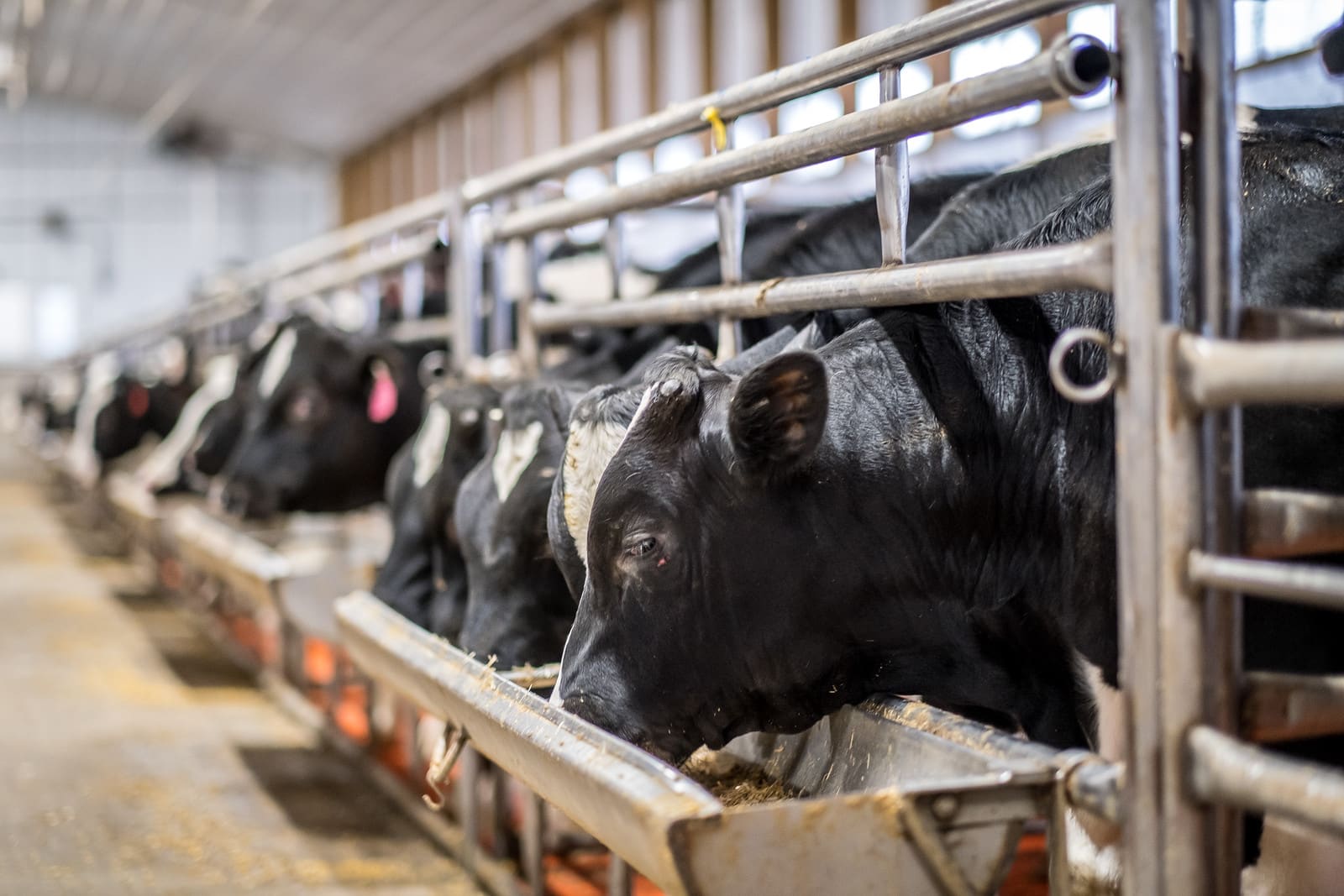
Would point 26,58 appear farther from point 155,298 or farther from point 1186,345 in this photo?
point 1186,345

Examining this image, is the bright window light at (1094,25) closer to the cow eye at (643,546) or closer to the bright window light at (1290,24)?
the bright window light at (1290,24)

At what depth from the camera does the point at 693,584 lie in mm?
1850

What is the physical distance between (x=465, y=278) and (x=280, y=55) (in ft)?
47.1

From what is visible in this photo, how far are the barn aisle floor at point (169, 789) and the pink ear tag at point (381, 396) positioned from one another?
3.88ft

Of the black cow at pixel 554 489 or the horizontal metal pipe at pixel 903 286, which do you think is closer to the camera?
the horizontal metal pipe at pixel 903 286

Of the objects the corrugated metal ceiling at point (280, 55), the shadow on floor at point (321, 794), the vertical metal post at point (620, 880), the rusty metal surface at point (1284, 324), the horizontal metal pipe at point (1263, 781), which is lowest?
the shadow on floor at point (321, 794)

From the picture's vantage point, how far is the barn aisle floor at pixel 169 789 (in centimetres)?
331

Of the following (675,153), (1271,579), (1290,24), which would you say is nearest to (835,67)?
(1271,579)

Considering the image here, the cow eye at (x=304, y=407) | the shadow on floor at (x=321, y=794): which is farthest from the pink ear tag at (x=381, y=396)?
the shadow on floor at (x=321, y=794)

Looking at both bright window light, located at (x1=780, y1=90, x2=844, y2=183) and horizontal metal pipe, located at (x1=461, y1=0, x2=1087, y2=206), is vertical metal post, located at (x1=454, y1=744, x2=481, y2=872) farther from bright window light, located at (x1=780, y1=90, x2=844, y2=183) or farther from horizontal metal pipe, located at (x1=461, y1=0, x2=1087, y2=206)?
bright window light, located at (x1=780, y1=90, x2=844, y2=183)

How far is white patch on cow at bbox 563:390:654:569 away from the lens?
2.06 meters

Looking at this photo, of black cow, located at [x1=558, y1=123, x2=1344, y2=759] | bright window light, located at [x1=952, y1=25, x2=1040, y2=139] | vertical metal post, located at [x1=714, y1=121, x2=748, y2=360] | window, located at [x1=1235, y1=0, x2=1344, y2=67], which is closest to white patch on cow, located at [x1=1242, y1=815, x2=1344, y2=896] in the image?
black cow, located at [x1=558, y1=123, x2=1344, y2=759]

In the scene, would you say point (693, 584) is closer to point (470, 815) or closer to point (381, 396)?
point (470, 815)

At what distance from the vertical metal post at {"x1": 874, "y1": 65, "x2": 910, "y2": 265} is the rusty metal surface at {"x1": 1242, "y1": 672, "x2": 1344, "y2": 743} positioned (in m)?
0.77
